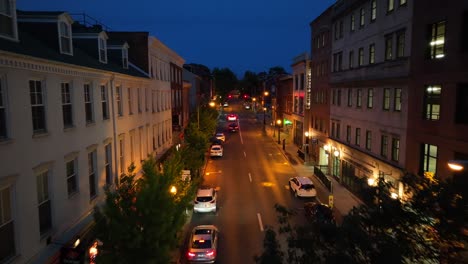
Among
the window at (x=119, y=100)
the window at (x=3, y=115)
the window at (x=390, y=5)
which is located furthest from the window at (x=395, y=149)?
the window at (x=3, y=115)

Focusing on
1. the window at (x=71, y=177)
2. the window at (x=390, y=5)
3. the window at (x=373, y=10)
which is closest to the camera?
the window at (x=71, y=177)

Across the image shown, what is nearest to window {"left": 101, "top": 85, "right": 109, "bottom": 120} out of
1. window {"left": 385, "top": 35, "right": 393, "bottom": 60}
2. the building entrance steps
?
the building entrance steps

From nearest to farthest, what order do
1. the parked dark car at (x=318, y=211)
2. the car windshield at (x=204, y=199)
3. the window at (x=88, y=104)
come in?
the window at (x=88, y=104) → the parked dark car at (x=318, y=211) → the car windshield at (x=204, y=199)

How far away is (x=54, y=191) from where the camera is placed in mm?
12938

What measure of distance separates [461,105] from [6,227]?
1930 centimetres

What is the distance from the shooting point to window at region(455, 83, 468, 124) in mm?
17344

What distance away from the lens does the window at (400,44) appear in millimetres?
22984

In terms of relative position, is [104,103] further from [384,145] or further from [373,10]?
[373,10]

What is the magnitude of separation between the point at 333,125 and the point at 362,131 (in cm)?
750

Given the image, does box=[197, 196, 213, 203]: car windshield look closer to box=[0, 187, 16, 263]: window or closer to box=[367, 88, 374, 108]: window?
box=[367, 88, 374, 108]: window

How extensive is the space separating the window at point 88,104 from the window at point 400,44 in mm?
18523

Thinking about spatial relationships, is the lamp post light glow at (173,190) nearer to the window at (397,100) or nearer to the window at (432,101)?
the window at (432,101)

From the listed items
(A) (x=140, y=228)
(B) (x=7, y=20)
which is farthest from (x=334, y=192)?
(B) (x=7, y=20)

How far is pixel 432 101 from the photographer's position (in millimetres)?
19812
